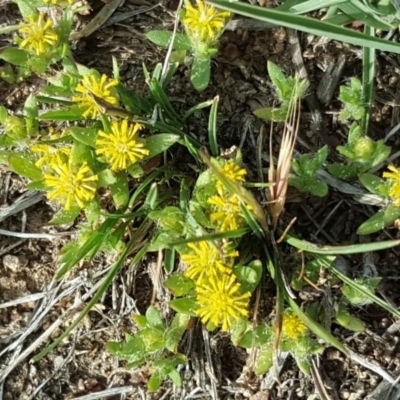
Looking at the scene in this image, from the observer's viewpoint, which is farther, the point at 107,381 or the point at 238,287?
the point at 107,381

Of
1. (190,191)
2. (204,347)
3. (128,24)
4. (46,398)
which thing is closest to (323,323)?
(204,347)

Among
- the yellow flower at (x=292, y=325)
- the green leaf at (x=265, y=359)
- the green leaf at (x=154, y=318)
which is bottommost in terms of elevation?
the green leaf at (x=265, y=359)

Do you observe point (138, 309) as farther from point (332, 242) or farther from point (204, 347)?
point (332, 242)

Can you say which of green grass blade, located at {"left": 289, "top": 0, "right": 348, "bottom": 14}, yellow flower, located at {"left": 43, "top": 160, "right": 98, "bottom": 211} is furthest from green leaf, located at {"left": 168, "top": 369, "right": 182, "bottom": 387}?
green grass blade, located at {"left": 289, "top": 0, "right": 348, "bottom": 14}

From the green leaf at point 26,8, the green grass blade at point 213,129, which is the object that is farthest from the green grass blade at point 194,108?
the green leaf at point 26,8

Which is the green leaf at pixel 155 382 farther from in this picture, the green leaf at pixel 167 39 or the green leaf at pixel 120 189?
the green leaf at pixel 167 39

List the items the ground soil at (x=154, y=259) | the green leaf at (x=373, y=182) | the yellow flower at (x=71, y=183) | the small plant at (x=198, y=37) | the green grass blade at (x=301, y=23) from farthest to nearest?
1. the ground soil at (x=154, y=259)
2. the green leaf at (x=373, y=182)
3. the small plant at (x=198, y=37)
4. the yellow flower at (x=71, y=183)
5. the green grass blade at (x=301, y=23)
